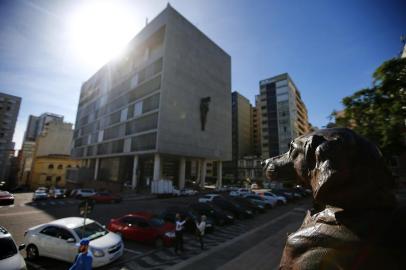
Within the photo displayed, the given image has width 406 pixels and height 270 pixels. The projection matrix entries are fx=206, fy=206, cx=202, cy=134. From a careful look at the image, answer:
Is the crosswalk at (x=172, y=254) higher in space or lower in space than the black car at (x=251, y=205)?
lower

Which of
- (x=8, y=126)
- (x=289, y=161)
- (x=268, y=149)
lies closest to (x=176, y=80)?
(x=289, y=161)

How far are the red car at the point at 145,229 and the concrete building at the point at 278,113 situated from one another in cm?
6088

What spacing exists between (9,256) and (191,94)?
38.5 m

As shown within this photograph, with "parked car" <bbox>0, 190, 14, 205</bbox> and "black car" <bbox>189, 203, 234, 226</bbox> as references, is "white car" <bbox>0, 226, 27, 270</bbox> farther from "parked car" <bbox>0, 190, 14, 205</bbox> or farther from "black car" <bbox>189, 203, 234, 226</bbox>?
"parked car" <bbox>0, 190, 14, 205</bbox>

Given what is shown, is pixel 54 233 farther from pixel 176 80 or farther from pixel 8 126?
pixel 8 126

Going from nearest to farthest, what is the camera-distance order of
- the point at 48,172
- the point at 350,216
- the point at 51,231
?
the point at 350,216 → the point at 51,231 → the point at 48,172

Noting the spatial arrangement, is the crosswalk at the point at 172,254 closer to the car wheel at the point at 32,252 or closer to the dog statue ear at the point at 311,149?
the car wheel at the point at 32,252

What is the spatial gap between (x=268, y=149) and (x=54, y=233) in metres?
68.6

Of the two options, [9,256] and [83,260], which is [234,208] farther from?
[9,256]

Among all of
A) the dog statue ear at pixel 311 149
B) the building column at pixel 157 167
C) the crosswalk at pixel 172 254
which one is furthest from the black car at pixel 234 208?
the building column at pixel 157 167

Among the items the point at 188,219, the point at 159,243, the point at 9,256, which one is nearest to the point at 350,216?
the point at 9,256

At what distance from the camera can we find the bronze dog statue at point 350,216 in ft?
3.98

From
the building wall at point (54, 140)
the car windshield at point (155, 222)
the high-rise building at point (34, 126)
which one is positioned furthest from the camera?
the high-rise building at point (34, 126)

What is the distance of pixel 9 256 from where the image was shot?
18.3 feet
